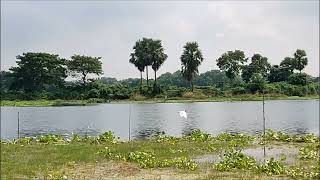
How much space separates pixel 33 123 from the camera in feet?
163

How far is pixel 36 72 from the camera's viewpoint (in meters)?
104

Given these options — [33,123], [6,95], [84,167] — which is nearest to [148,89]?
[6,95]

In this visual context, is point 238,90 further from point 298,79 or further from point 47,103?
point 47,103

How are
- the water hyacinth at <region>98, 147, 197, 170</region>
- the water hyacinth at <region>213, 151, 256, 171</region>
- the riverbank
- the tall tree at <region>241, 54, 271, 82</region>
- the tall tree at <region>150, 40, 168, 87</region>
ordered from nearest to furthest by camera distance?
the water hyacinth at <region>213, 151, 256, 171</region> < the water hyacinth at <region>98, 147, 197, 170</region> < the riverbank < the tall tree at <region>150, 40, 168, 87</region> < the tall tree at <region>241, 54, 271, 82</region>

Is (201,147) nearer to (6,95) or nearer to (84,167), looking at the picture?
(84,167)

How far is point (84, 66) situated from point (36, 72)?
1035 cm

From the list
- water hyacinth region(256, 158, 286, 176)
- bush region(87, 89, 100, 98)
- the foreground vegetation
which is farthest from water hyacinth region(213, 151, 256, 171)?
bush region(87, 89, 100, 98)

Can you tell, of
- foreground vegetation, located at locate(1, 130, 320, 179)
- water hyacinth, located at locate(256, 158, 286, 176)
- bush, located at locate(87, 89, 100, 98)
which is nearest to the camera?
foreground vegetation, located at locate(1, 130, 320, 179)

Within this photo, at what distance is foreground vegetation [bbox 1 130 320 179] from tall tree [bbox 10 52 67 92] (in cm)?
8111

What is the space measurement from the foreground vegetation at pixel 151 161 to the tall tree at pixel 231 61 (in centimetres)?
8940

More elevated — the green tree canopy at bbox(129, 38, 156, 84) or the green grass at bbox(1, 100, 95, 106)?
the green tree canopy at bbox(129, 38, 156, 84)

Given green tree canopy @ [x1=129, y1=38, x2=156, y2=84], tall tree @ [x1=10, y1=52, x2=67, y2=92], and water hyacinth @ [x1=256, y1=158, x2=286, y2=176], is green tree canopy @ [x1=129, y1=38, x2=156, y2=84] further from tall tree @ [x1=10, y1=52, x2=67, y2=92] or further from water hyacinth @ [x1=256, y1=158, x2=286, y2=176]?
water hyacinth @ [x1=256, y1=158, x2=286, y2=176]

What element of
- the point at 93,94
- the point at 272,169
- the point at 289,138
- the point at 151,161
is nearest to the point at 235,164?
the point at 272,169

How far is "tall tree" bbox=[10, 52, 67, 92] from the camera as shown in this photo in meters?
A: 103
